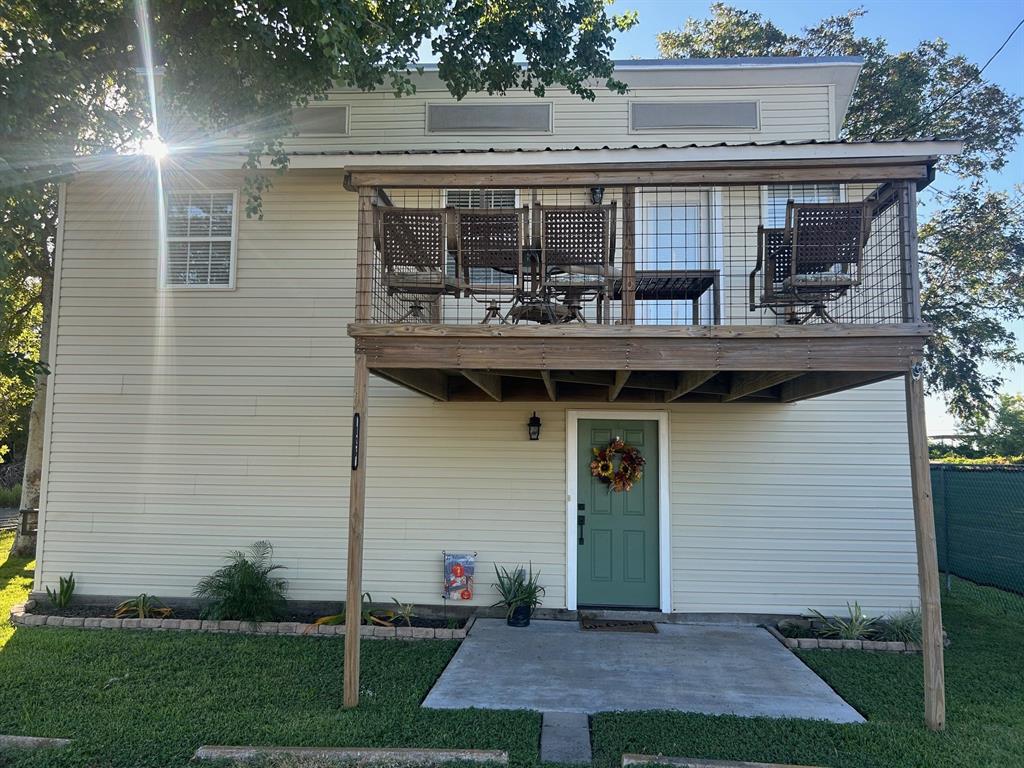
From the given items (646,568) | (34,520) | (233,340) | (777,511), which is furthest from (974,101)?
(34,520)

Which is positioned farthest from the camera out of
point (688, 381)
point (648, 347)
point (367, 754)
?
point (688, 381)

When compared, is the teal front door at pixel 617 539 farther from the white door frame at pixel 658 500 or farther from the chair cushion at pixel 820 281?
the chair cushion at pixel 820 281

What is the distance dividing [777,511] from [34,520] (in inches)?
411

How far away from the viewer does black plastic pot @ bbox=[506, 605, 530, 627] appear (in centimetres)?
616

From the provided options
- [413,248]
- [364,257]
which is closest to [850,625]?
[413,248]

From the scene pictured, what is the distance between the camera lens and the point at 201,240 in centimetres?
696

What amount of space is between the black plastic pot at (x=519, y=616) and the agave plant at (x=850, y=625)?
2771 millimetres

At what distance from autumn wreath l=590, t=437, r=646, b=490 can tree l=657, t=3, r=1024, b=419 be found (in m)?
9.03

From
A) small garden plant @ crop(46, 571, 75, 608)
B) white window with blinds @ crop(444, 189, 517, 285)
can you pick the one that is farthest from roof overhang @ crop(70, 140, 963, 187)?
small garden plant @ crop(46, 571, 75, 608)

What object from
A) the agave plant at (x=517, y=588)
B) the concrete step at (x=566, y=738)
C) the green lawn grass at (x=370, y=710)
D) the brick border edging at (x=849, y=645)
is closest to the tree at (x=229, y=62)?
the green lawn grass at (x=370, y=710)

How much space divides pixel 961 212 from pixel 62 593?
641 inches

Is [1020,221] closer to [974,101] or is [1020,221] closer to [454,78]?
[974,101]

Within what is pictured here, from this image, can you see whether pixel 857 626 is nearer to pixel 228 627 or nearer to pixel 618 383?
pixel 618 383

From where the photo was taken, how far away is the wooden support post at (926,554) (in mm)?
3920
